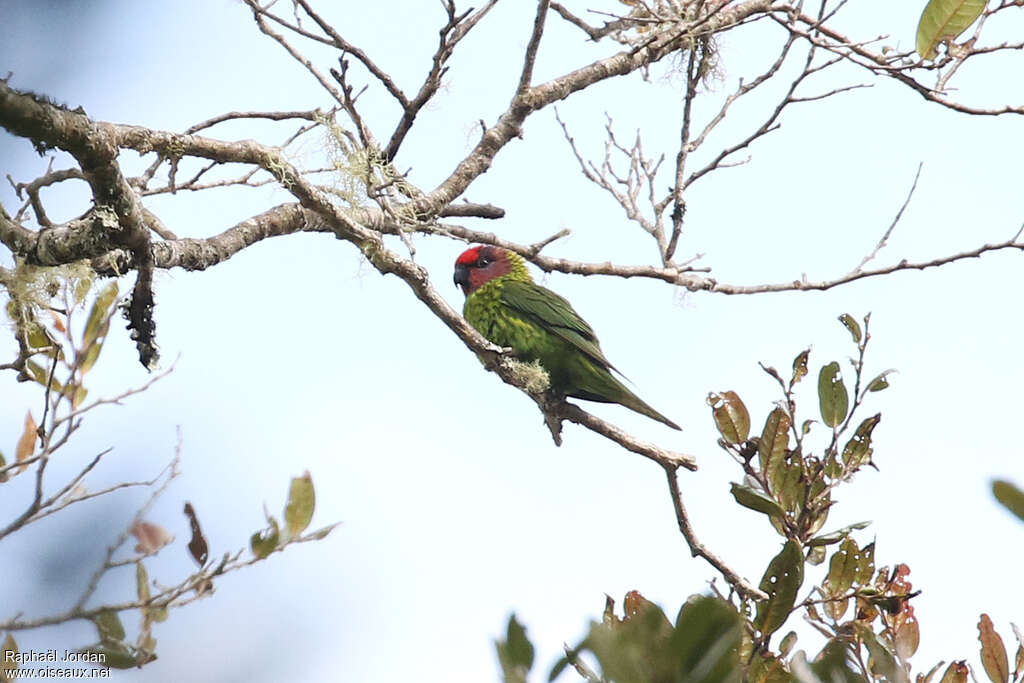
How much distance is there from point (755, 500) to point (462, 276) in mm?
3285

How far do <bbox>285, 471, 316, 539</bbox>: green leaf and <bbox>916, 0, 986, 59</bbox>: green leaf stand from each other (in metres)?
3.37

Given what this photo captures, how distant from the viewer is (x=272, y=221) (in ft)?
10.7

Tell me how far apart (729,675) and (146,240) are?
79.6 inches

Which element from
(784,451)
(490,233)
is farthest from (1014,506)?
(490,233)

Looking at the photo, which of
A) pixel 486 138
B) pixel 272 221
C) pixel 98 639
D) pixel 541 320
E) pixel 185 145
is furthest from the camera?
pixel 541 320

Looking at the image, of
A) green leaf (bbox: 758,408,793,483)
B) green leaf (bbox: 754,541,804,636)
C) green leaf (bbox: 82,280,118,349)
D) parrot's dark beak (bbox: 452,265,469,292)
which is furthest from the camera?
parrot's dark beak (bbox: 452,265,469,292)

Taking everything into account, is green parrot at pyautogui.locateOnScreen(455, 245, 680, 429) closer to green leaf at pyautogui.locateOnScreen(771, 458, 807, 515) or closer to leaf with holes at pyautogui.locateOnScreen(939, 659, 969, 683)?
green leaf at pyautogui.locateOnScreen(771, 458, 807, 515)

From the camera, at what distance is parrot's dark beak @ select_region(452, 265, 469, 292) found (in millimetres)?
5836

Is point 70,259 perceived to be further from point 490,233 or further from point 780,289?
point 780,289

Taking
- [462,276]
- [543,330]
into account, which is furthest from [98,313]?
[462,276]

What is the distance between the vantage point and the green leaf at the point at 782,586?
224 cm

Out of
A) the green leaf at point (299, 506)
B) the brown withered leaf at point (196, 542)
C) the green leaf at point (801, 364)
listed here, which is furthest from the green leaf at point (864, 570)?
the brown withered leaf at point (196, 542)

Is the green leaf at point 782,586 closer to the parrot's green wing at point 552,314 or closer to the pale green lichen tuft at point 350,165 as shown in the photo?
the pale green lichen tuft at point 350,165

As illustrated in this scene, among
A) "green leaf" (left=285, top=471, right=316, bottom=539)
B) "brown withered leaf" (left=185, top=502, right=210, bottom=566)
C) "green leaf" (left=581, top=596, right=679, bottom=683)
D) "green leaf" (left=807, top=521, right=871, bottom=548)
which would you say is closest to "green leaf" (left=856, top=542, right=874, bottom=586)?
"green leaf" (left=807, top=521, right=871, bottom=548)
